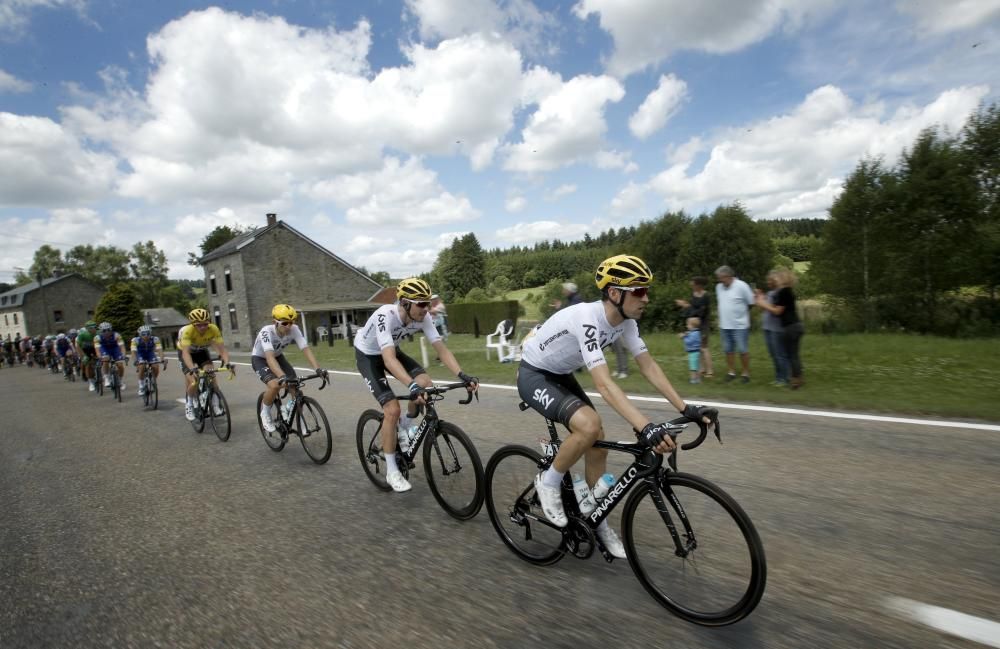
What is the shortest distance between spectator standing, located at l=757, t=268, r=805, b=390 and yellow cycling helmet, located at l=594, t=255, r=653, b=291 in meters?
6.03

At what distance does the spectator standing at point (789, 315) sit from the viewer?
812 cm

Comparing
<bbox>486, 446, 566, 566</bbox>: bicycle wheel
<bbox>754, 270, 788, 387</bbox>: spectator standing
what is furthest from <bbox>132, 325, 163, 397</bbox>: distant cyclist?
<bbox>754, 270, 788, 387</bbox>: spectator standing

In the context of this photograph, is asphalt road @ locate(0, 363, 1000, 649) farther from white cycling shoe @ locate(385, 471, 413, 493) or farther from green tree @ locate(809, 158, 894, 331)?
green tree @ locate(809, 158, 894, 331)

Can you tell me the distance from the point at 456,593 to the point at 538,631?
2.02ft

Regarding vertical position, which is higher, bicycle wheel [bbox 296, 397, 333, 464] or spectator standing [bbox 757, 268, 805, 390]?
spectator standing [bbox 757, 268, 805, 390]

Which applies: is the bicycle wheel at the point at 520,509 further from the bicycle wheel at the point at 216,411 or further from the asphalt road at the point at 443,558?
the bicycle wheel at the point at 216,411

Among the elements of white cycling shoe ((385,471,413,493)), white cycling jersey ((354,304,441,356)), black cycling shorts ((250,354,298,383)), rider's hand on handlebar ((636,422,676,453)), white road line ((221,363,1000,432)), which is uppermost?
white cycling jersey ((354,304,441,356))

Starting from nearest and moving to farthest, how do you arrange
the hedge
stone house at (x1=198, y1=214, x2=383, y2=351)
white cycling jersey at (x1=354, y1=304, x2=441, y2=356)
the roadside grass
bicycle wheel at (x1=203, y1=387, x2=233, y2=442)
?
white cycling jersey at (x1=354, y1=304, x2=441, y2=356), the roadside grass, bicycle wheel at (x1=203, y1=387, x2=233, y2=442), the hedge, stone house at (x1=198, y1=214, x2=383, y2=351)

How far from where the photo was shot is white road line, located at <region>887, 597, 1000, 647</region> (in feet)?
8.07

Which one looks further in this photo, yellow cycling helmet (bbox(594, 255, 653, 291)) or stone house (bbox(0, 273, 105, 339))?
stone house (bbox(0, 273, 105, 339))

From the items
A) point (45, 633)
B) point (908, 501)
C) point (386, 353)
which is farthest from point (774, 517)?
point (45, 633)

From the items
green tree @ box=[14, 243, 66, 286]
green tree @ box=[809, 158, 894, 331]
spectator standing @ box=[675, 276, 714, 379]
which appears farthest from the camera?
green tree @ box=[14, 243, 66, 286]

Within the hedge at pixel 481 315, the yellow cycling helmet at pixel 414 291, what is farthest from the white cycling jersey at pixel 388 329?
the hedge at pixel 481 315

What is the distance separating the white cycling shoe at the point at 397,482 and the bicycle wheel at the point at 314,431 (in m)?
1.47
